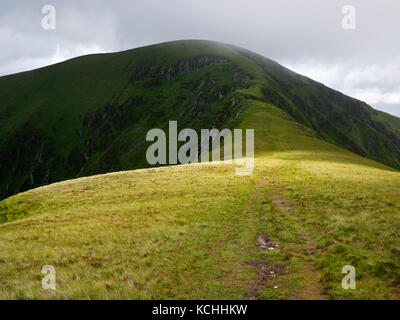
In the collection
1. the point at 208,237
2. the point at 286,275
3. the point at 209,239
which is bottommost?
the point at 286,275

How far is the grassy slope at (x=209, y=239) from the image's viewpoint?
11500mm

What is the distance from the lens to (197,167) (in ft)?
149

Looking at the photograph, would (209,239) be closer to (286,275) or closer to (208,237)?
(208,237)

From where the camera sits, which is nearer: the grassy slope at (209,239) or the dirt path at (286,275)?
the dirt path at (286,275)

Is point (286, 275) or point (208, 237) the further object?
point (208, 237)

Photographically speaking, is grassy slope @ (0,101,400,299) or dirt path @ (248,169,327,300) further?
grassy slope @ (0,101,400,299)

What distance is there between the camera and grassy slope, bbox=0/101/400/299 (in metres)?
11.5

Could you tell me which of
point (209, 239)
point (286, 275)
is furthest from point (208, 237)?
point (286, 275)

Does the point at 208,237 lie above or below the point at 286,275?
above

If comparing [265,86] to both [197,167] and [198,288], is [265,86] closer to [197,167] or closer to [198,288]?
[197,167]

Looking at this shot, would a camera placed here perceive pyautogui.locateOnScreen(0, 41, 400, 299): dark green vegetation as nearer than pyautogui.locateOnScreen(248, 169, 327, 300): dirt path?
No

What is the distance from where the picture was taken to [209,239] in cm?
1770
